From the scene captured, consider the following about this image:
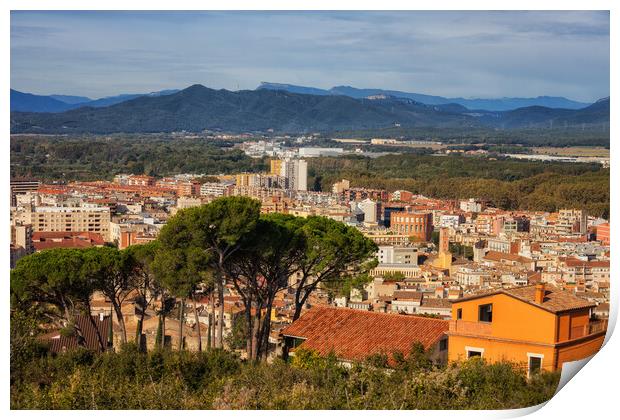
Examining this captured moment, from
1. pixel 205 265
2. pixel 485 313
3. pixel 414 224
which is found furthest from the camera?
pixel 414 224

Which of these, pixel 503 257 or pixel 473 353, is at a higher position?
pixel 473 353

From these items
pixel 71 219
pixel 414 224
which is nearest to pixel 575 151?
pixel 414 224

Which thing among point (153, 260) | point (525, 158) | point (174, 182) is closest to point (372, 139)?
point (525, 158)

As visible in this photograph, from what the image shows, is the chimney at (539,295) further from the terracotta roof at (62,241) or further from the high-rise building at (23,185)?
the high-rise building at (23,185)

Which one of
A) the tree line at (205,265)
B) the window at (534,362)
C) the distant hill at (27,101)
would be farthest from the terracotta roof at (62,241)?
the window at (534,362)

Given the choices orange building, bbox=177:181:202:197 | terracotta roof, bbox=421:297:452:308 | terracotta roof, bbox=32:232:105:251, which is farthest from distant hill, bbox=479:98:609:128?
terracotta roof, bbox=421:297:452:308

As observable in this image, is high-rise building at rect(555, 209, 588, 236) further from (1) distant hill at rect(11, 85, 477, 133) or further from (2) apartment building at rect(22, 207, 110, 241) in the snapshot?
(2) apartment building at rect(22, 207, 110, 241)

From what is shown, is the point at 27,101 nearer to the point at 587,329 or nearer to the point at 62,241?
the point at 62,241
